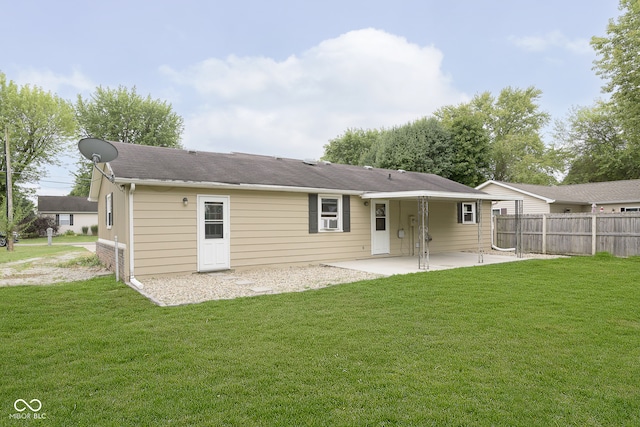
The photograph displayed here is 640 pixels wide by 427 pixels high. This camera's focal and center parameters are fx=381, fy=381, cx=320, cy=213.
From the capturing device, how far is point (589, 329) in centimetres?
452

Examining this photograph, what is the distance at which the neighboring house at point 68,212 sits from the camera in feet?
116

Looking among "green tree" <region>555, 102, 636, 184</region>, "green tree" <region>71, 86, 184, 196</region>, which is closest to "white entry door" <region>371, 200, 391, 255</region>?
"green tree" <region>71, 86, 184, 196</region>

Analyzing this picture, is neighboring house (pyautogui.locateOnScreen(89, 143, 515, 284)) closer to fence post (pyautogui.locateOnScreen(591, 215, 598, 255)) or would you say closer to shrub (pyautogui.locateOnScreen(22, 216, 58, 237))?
fence post (pyautogui.locateOnScreen(591, 215, 598, 255))

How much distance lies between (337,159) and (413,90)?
17675 millimetres

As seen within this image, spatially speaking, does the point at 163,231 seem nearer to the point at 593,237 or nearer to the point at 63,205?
the point at 593,237

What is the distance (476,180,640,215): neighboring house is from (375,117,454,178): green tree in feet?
12.1

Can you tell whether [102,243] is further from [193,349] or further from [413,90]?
[413,90]

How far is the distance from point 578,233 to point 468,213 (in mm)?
3744

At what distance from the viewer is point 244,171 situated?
36.1 feet

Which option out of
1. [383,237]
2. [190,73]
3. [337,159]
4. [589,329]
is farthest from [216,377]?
[337,159]

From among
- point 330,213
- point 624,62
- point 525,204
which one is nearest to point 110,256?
point 330,213

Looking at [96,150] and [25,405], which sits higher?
[96,150]

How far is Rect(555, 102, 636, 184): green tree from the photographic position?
30.8 m

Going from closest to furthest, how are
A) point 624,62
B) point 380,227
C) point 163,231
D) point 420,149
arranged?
point 163,231, point 380,227, point 624,62, point 420,149
